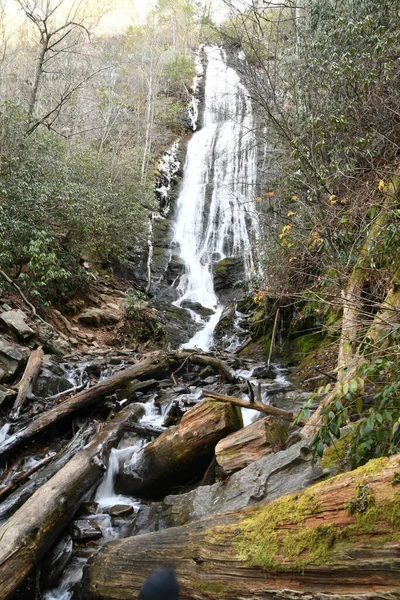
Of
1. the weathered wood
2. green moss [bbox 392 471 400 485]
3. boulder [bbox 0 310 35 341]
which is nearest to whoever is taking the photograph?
green moss [bbox 392 471 400 485]

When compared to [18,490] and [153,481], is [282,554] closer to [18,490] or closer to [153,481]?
[153,481]

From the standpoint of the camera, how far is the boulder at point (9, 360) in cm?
711

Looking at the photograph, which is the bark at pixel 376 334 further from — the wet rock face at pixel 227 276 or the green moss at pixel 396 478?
the wet rock face at pixel 227 276

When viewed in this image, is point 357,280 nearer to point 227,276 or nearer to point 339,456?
point 339,456

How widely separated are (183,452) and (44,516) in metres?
1.55

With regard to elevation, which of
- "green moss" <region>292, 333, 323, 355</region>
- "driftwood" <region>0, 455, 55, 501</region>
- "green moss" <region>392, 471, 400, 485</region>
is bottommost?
"driftwood" <region>0, 455, 55, 501</region>

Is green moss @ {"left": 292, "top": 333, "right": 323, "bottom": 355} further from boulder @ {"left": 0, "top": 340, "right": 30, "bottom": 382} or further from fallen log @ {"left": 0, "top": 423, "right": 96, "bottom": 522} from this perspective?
boulder @ {"left": 0, "top": 340, "right": 30, "bottom": 382}

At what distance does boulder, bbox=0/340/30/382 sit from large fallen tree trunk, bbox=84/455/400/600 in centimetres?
521

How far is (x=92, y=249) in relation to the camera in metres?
14.9

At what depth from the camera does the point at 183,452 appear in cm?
445

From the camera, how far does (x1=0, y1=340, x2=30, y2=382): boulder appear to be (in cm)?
711

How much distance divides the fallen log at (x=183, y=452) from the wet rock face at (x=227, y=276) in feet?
44.8

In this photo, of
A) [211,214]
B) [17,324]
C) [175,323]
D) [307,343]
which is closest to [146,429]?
[17,324]

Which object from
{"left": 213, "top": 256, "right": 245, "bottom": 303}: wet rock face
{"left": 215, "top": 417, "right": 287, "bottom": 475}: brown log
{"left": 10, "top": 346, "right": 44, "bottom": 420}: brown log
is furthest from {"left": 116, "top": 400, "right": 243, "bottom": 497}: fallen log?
{"left": 213, "top": 256, "right": 245, "bottom": 303}: wet rock face
